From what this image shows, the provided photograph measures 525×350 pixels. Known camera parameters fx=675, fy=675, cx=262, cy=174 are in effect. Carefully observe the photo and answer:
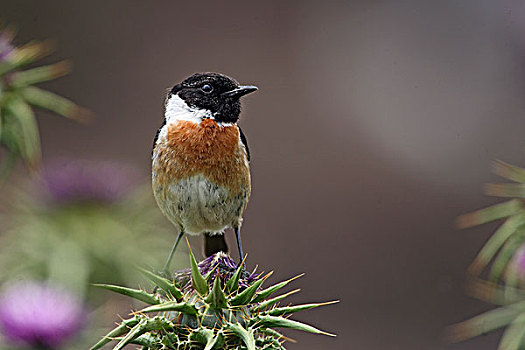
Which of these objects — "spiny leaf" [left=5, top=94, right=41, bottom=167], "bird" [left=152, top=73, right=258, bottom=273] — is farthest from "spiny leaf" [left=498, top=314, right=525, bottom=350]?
"spiny leaf" [left=5, top=94, right=41, bottom=167]

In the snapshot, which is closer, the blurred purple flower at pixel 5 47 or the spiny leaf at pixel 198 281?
the spiny leaf at pixel 198 281

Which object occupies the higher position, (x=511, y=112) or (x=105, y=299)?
(x=511, y=112)

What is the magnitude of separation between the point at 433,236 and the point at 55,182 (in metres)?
5.18

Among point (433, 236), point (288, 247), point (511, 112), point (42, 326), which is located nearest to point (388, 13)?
point (511, 112)

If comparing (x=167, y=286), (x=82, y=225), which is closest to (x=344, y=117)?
(x=82, y=225)

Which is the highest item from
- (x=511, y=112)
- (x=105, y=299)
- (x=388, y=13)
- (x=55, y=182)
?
(x=388, y=13)

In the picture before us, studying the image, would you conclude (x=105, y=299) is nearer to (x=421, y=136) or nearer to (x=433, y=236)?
(x=433, y=236)

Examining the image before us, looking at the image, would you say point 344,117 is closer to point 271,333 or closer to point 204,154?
point 204,154

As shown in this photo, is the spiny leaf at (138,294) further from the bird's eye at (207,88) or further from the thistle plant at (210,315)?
the bird's eye at (207,88)

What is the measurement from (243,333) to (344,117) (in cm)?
707

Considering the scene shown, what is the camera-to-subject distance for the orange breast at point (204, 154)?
7.68ft

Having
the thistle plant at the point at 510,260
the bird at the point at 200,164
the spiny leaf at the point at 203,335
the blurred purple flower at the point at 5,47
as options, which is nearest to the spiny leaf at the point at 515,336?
the thistle plant at the point at 510,260

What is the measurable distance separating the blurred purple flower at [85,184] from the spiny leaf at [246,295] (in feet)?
6.42

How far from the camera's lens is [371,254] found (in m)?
7.44
